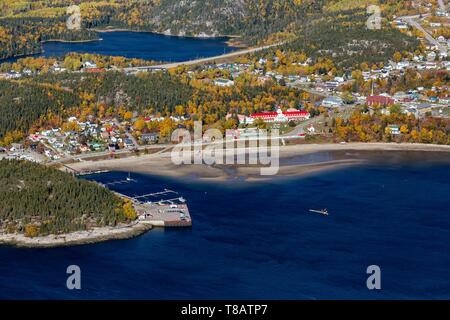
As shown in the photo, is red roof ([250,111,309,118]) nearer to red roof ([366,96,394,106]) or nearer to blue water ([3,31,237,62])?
red roof ([366,96,394,106])

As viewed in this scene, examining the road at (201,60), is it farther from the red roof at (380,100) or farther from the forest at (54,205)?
the forest at (54,205)

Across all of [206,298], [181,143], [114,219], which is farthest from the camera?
[181,143]

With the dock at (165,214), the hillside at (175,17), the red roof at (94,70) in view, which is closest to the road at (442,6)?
the hillside at (175,17)

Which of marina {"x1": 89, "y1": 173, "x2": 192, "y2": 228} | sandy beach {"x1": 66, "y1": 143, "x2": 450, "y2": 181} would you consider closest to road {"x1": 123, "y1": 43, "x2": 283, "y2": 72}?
sandy beach {"x1": 66, "y1": 143, "x2": 450, "y2": 181}

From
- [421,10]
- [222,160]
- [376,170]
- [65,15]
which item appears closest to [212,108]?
[222,160]

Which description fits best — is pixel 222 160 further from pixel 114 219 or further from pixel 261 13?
pixel 261 13

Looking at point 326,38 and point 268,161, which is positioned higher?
point 326,38
